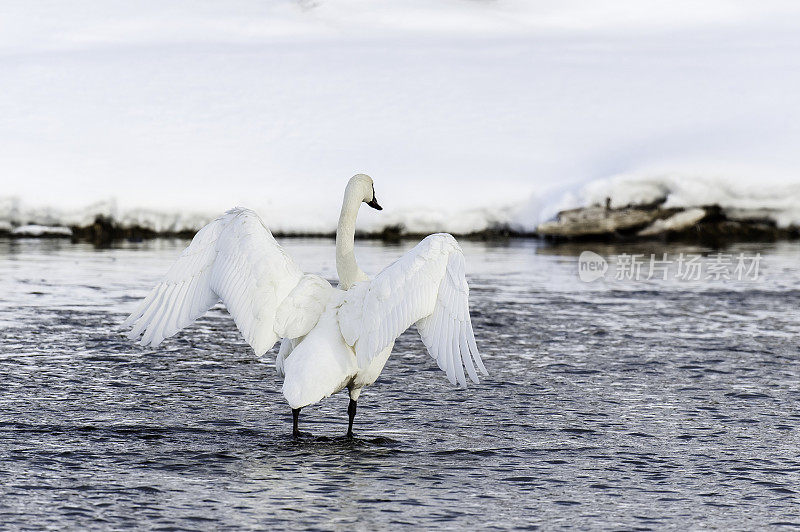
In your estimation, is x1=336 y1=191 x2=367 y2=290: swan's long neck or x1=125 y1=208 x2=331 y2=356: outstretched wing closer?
x1=125 y1=208 x2=331 y2=356: outstretched wing

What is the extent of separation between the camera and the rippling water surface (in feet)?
20.3

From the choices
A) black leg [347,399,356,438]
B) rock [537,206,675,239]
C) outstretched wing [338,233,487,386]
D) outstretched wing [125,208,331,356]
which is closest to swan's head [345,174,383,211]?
outstretched wing [125,208,331,356]

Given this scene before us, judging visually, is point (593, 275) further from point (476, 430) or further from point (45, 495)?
point (45, 495)

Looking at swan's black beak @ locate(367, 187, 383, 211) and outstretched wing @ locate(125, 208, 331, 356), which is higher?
swan's black beak @ locate(367, 187, 383, 211)

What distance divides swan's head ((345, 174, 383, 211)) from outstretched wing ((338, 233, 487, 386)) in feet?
4.11

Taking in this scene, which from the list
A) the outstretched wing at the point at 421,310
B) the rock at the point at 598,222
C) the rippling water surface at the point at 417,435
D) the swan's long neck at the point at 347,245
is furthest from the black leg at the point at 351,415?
the rock at the point at 598,222

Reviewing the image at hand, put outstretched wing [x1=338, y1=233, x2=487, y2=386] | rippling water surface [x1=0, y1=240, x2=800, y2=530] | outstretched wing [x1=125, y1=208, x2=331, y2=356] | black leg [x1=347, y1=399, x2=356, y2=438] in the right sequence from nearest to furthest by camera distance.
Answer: rippling water surface [x1=0, y1=240, x2=800, y2=530], outstretched wing [x1=338, y1=233, x2=487, y2=386], black leg [x1=347, y1=399, x2=356, y2=438], outstretched wing [x1=125, y1=208, x2=331, y2=356]

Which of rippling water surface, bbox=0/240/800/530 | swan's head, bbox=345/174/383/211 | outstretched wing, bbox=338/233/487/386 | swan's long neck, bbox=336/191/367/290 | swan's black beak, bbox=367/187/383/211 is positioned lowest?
Answer: rippling water surface, bbox=0/240/800/530

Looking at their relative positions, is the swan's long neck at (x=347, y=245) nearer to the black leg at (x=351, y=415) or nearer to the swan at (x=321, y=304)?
the swan at (x=321, y=304)

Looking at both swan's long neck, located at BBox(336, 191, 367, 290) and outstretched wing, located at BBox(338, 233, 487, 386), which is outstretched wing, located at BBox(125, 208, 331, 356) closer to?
swan's long neck, located at BBox(336, 191, 367, 290)

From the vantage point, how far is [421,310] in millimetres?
7871

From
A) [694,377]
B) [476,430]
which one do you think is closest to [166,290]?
[476,430]

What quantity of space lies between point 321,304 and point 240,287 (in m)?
0.68

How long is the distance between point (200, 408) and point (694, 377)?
516 centimetres
